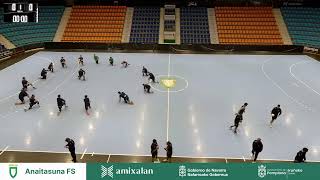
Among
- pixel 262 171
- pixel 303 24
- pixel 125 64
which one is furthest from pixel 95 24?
pixel 262 171

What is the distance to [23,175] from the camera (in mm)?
9992

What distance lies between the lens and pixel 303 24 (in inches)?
1705

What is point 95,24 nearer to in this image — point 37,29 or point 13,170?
point 37,29

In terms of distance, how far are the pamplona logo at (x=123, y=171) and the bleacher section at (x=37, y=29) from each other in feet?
107

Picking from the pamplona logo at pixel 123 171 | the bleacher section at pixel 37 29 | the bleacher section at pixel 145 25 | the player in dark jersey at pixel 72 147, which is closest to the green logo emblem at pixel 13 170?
the pamplona logo at pixel 123 171

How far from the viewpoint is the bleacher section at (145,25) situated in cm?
4159

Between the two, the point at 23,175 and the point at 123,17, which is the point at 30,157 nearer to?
the point at 23,175

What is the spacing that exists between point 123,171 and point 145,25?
1413 inches

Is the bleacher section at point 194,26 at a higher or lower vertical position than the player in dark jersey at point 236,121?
higher

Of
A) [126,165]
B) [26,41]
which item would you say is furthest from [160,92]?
[26,41]

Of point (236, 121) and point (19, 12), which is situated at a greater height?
point (19, 12)

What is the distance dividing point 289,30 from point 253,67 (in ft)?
48.0

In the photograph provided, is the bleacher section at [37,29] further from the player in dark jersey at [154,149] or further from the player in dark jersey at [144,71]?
the player in dark jersey at [154,149]

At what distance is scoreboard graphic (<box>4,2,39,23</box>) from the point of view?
23112mm
